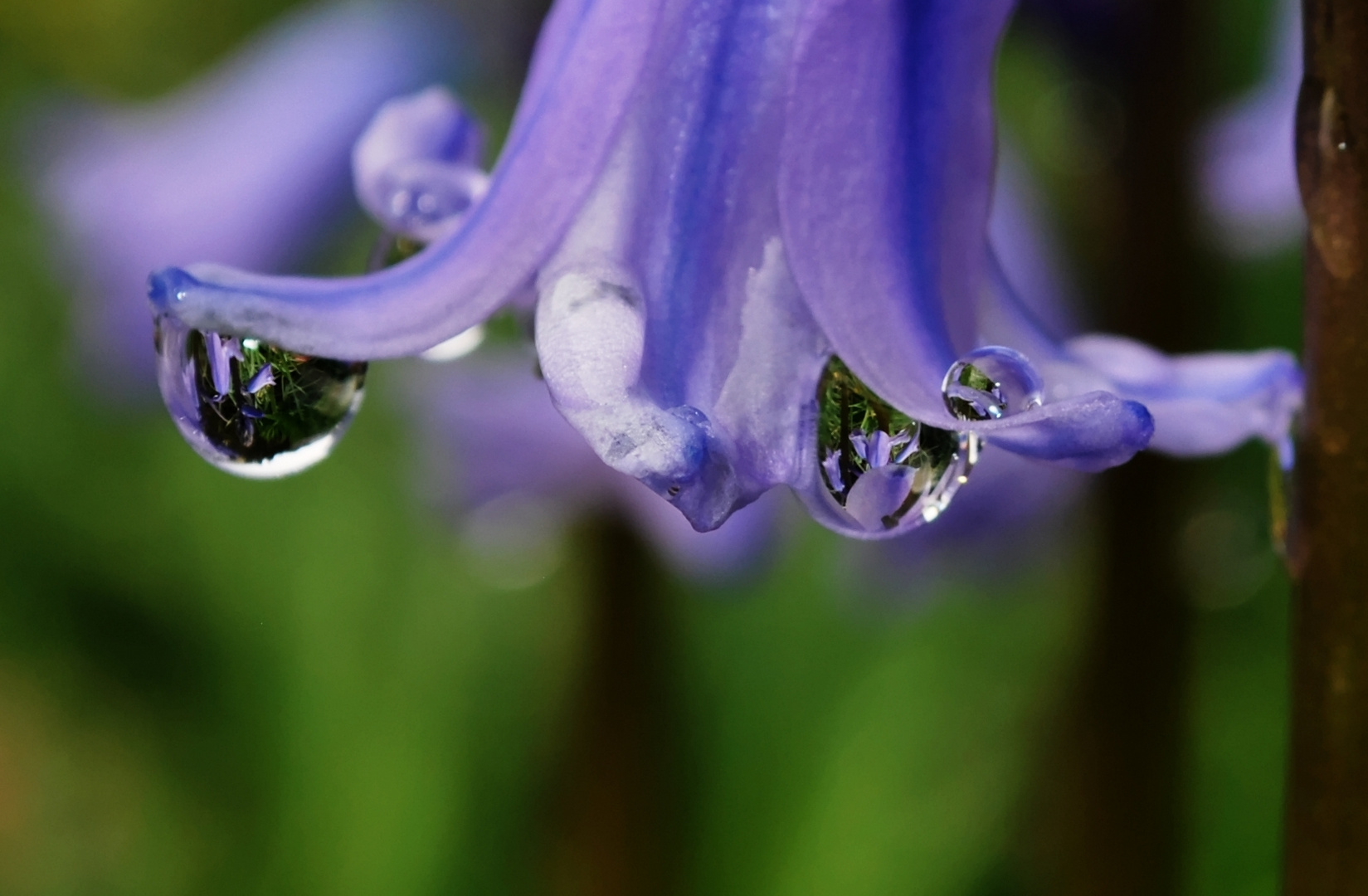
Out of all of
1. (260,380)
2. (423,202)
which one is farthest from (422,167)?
(260,380)

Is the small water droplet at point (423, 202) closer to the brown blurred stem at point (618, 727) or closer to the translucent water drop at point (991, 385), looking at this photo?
the translucent water drop at point (991, 385)

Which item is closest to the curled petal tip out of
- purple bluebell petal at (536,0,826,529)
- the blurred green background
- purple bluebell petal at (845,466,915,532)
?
purple bluebell petal at (536,0,826,529)

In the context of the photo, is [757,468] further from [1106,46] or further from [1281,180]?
[1106,46]

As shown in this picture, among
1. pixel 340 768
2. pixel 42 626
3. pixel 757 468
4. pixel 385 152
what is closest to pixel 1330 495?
pixel 757 468

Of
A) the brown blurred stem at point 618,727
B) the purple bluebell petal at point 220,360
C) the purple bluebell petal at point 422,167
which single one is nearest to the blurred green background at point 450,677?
the brown blurred stem at point 618,727

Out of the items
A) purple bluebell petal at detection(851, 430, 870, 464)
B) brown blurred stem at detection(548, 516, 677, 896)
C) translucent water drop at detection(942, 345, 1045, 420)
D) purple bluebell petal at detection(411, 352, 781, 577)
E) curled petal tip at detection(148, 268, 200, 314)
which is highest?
purple bluebell petal at detection(411, 352, 781, 577)

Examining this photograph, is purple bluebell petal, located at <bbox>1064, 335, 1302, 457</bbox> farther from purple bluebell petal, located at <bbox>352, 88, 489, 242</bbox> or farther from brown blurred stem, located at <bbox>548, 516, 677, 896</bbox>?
brown blurred stem, located at <bbox>548, 516, 677, 896</bbox>
